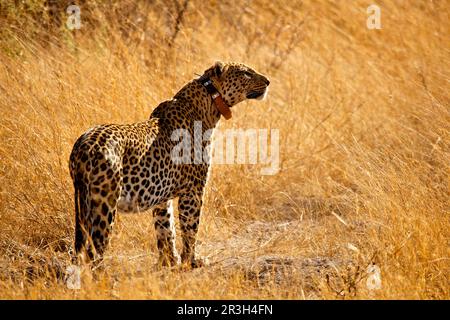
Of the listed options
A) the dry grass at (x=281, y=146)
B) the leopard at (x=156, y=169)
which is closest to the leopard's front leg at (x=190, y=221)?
the leopard at (x=156, y=169)

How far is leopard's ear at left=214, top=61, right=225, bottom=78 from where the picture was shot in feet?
25.1

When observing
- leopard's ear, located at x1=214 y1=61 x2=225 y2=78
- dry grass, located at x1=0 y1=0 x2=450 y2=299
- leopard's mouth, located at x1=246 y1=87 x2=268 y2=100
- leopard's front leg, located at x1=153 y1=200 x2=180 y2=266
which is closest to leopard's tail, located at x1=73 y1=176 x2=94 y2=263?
dry grass, located at x1=0 y1=0 x2=450 y2=299

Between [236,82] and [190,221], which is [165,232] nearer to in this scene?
[190,221]

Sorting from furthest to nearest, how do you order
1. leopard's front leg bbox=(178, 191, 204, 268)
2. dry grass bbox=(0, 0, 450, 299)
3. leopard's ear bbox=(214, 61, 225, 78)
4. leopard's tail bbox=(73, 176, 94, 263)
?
1. leopard's ear bbox=(214, 61, 225, 78)
2. leopard's front leg bbox=(178, 191, 204, 268)
3. dry grass bbox=(0, 0, 450, 299)
4. leopard's tail bbox=(73, 176, 94, 263)

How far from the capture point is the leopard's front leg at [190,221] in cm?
738

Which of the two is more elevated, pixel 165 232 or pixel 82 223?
pixel 82 223

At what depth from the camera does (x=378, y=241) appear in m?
7.27

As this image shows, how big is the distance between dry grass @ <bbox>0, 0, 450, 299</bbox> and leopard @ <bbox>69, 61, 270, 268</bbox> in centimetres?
28

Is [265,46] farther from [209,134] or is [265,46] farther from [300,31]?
[209,134]

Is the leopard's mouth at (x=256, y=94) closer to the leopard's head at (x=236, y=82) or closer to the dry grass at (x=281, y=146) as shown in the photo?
the leopard's head at (x=236, y=82)

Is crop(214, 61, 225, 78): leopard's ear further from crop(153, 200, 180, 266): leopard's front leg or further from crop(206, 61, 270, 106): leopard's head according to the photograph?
crop(153, 200, 180, 266): leopard's front leg

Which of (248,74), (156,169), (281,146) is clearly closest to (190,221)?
(156,169)

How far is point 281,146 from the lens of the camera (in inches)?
386

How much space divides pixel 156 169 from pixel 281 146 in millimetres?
3059
